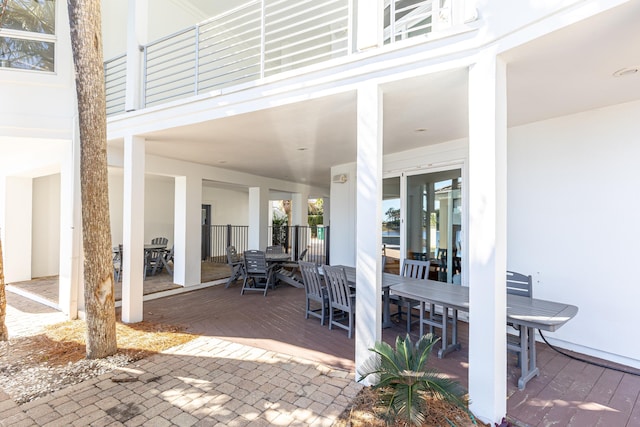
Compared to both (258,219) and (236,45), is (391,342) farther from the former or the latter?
(258,219)

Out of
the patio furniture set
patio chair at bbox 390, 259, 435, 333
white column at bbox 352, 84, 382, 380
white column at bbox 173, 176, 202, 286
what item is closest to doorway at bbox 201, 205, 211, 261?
the patio furniture set

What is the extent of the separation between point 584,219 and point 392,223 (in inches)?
130

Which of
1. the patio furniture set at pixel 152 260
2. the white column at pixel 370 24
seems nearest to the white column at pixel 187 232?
the patio furniture set at pixel 152 260

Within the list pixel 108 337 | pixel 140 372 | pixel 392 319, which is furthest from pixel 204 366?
pixel 392 319

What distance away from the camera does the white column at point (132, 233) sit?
15.5 ft

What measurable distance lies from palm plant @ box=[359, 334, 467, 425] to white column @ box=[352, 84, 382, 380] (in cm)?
32

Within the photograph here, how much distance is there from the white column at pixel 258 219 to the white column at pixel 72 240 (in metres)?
4.59

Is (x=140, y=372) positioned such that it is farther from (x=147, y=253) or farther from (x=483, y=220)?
(x=147, y=253)

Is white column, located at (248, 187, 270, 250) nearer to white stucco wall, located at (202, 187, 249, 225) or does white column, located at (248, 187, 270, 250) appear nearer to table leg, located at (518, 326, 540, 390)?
white stucco wall, located at (202, 187, 249, 225)

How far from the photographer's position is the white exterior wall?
11.0 ft

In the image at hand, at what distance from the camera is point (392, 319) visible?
16.0 feet

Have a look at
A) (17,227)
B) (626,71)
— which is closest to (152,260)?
(17,227)

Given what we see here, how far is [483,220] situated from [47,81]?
23.1 feet

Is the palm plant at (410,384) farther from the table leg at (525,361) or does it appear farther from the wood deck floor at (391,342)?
the table leg at (525,361)
